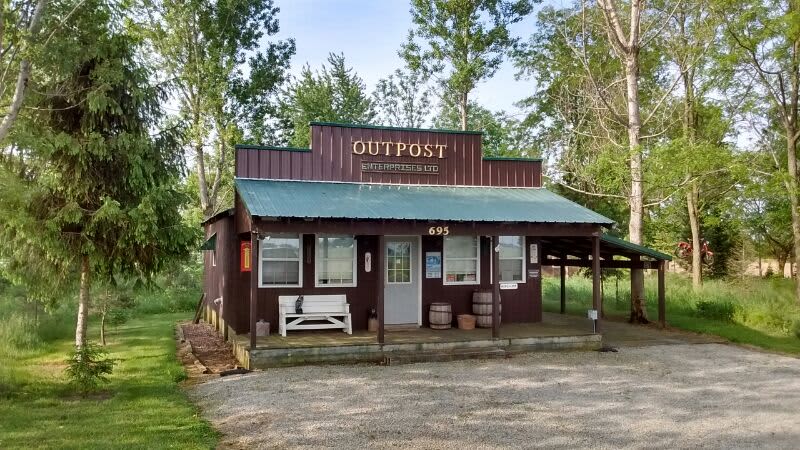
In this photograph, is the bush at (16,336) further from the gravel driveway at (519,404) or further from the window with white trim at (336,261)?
the window with white trim at (336,261)

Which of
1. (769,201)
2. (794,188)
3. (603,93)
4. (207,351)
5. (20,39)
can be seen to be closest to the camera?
(20,39)

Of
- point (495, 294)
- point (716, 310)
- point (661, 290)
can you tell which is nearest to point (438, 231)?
point (495, 294)

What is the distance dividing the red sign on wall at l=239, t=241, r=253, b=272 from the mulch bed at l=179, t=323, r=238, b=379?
5.36ft

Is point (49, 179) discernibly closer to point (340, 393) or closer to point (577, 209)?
point (340, 393)

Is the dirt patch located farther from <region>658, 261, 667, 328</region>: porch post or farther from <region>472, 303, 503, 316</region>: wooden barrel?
<region>658, 261, 667, 328</region>: porch post

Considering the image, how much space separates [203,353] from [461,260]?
577 centimetres

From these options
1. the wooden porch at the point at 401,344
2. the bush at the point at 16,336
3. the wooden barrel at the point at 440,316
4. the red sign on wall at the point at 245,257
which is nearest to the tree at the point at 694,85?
the wooden porch at the point at 401,344

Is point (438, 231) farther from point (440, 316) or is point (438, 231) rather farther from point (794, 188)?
point (794, 188)

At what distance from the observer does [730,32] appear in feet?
55.1

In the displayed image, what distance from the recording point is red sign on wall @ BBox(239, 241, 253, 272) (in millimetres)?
11406

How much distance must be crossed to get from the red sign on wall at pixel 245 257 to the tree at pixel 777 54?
14292 mm

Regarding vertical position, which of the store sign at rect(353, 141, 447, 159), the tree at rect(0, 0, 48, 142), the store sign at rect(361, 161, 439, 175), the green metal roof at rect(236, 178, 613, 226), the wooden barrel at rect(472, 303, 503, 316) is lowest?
the wooden barrel at rect(472, 303, 503, 316)

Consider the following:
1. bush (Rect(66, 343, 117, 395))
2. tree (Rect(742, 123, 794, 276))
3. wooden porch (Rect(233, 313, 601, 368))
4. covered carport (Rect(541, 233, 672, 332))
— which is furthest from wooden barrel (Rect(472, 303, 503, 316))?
tree (Rect(742, 123, 794, 276))

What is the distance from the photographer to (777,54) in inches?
646
